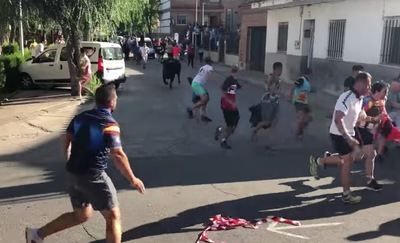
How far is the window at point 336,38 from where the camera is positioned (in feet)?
59.3

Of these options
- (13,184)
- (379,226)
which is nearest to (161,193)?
(13,184)

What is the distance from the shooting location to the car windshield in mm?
18167

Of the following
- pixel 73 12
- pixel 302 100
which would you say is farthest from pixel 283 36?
pixel 302 100

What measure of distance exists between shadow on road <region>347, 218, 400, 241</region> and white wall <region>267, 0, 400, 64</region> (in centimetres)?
1013

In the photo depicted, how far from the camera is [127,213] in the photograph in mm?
5883

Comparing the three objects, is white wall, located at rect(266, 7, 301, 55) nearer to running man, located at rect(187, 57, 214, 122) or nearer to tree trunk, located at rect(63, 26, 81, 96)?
tree trunk, located at rect(63, 26, 81, 96)

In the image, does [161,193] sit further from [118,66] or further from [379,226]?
[118,66]

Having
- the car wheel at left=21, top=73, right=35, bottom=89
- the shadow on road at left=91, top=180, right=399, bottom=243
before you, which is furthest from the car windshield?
the shadow on road at left=91, top=180, right=399, bottom=243

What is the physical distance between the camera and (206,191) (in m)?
6.79

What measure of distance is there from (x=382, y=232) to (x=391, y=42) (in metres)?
10.8

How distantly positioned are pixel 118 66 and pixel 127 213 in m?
13.6

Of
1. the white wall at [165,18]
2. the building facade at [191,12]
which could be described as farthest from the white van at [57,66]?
the white wall at [165,18]

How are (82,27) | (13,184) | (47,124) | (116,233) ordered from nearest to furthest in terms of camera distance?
(116,233) → (13,184) → (47,124) → (82,27)

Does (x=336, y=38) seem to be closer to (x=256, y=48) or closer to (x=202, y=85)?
(x=202, y=85)
